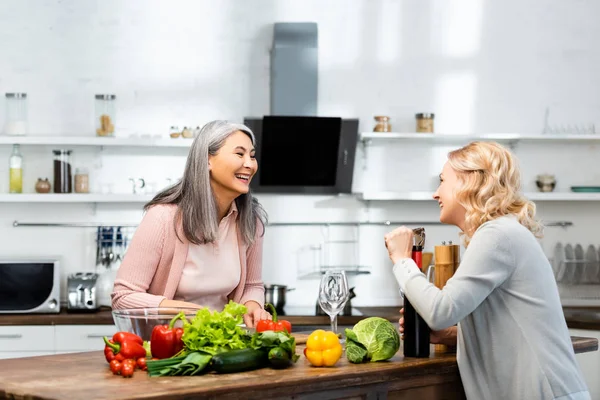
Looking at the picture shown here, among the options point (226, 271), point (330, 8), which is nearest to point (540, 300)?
point (226, 271)

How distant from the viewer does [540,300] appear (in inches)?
102

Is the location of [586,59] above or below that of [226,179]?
above

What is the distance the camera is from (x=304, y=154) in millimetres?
6047

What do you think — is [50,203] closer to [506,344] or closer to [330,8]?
[330,8]

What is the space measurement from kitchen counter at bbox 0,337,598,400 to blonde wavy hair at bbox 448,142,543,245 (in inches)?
19.1

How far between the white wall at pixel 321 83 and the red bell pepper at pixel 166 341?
3.71 m

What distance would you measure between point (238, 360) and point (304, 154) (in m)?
3.72

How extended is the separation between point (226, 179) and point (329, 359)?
3.41ft

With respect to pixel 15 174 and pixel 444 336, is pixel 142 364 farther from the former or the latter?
pixel 15 174

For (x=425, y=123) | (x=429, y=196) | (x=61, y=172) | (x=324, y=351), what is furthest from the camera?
(x=425, y=123)

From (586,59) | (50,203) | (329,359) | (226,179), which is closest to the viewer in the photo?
(329,359)

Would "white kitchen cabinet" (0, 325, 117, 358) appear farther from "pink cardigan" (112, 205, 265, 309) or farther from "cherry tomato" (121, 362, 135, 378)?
"cherry tomato" (121, 362, 135, 378)

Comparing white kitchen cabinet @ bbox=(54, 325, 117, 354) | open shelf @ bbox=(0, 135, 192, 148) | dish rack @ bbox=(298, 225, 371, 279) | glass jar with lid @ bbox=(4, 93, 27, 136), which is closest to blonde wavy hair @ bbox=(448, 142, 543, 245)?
white kitchen cabinet @ bbox=(54, 325, 117, 354)

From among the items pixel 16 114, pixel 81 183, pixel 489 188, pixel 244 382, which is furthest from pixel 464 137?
pixel 244 382
